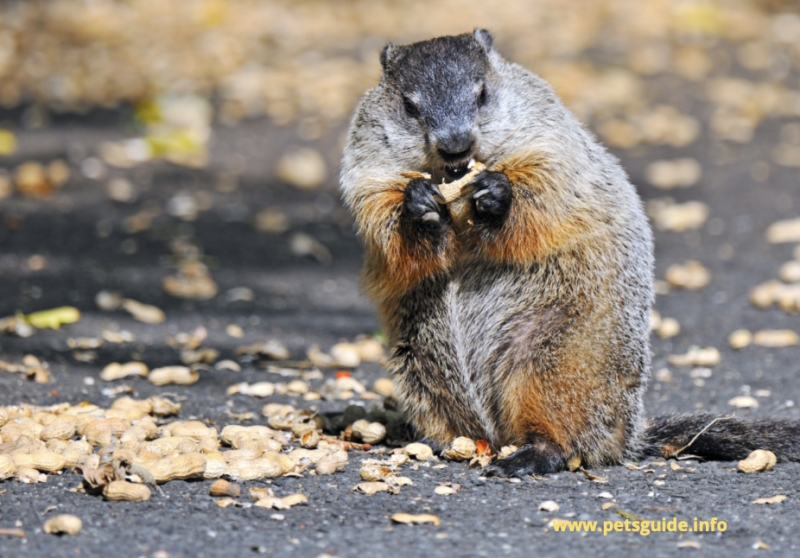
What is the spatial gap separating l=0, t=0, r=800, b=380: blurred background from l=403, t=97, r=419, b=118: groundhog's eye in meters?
2.35

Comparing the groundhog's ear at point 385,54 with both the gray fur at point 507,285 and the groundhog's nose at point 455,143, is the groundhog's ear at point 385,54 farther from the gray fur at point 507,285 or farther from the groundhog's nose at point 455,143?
the groundhog's nose at point 455,143

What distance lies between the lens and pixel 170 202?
908cm

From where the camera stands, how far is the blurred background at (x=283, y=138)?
24.2 feet

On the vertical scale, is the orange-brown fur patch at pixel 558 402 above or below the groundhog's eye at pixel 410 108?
below

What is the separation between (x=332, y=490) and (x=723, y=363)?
3311mm

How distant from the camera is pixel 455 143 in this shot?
412 cm

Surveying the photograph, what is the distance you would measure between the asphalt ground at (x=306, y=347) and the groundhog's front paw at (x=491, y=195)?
120 centimetres

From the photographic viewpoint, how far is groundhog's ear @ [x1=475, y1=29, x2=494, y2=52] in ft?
16.3

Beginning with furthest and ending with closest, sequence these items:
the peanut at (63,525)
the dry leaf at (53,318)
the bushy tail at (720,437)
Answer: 1. the dry leaf at (53,318)
2. the bushy tail at (720,437)
3. the peanut at (63,525)

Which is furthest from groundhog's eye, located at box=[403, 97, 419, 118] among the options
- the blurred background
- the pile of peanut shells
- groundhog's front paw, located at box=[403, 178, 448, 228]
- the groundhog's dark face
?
the blurred background

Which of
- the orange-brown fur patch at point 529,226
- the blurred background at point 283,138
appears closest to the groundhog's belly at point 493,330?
the orange-brown fur patch at point 529,226

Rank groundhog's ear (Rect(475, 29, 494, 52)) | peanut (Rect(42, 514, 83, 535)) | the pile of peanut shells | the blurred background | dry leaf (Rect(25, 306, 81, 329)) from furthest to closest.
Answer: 1. the blurred background
2. dry leaf (Rect(25, 306, 81, 329))
3. groundhog's ear (Rect(475, 29, 494, 52))
4. the pile of peanut shells
5. peanut (Rect(42, 514, 83, 535))

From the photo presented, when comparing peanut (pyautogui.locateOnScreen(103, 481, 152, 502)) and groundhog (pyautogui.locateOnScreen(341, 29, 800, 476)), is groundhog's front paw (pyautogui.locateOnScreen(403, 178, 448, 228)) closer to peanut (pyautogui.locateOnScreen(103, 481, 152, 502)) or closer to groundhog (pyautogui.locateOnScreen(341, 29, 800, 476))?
groundhog (pyautogui.locateOnScreen(341, 29, 800, 476))

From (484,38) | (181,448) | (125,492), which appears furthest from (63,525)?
(484,38)
